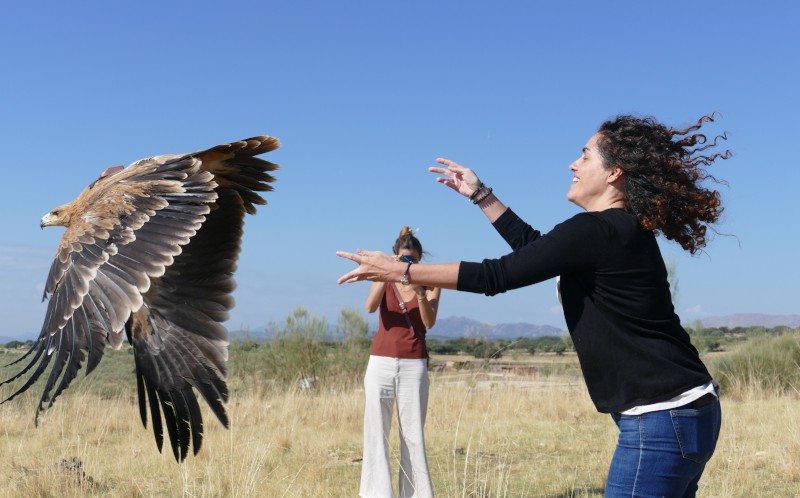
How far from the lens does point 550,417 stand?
9703 mm

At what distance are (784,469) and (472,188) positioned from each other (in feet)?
14.6

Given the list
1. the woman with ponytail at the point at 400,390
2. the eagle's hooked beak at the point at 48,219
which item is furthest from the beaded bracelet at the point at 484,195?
the eagle's hooked beak at the point at 48,219

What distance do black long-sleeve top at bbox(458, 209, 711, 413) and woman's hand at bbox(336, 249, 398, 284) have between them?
0.22 metres

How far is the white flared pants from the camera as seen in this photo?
5.11m

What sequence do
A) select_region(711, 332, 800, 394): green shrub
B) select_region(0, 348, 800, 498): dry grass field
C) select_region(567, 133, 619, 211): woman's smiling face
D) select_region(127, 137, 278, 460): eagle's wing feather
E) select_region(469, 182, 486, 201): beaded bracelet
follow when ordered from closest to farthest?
select_region(567, 133, 619, 211): woman's smiling face
select_region(469, 182, 486, 201): beaded bracelet
select_region(127, 137, 278, 460): eagle's wing feather
select_region(0, 348, 800, 498): dry grass field
select_region(711, 332, 800, 394): green shrub

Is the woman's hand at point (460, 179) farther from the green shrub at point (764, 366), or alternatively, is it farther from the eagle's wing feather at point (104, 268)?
the green shrub at point (764, 366)

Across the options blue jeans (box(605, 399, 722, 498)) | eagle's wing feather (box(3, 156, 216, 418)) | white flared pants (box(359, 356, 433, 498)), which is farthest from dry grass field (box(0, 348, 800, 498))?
blue jeans (box(605, 399, 722, 498))

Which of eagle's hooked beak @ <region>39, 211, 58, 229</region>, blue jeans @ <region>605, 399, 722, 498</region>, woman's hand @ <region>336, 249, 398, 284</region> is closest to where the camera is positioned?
blue jeans @ <region>605, 399, 722, 498</region>

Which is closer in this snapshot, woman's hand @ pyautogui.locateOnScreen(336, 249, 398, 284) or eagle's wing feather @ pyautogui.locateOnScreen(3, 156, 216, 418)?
woman's hand @ pyautogui.locateOnScreen(336, 249, 398, 284)

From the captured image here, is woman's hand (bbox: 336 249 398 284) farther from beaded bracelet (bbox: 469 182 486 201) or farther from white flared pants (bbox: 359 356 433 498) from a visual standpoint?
white flared pants (bbox: 359 356 433 498)

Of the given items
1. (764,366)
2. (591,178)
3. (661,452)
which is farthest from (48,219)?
(764,366)

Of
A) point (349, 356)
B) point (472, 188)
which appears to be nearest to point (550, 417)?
point (349, 356)

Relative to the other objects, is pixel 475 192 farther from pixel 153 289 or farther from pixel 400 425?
pixel 400 425

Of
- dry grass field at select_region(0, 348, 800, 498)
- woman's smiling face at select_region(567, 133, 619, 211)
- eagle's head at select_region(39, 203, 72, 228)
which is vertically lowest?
dry grass field at select_region(0, 348, 800, 498)
